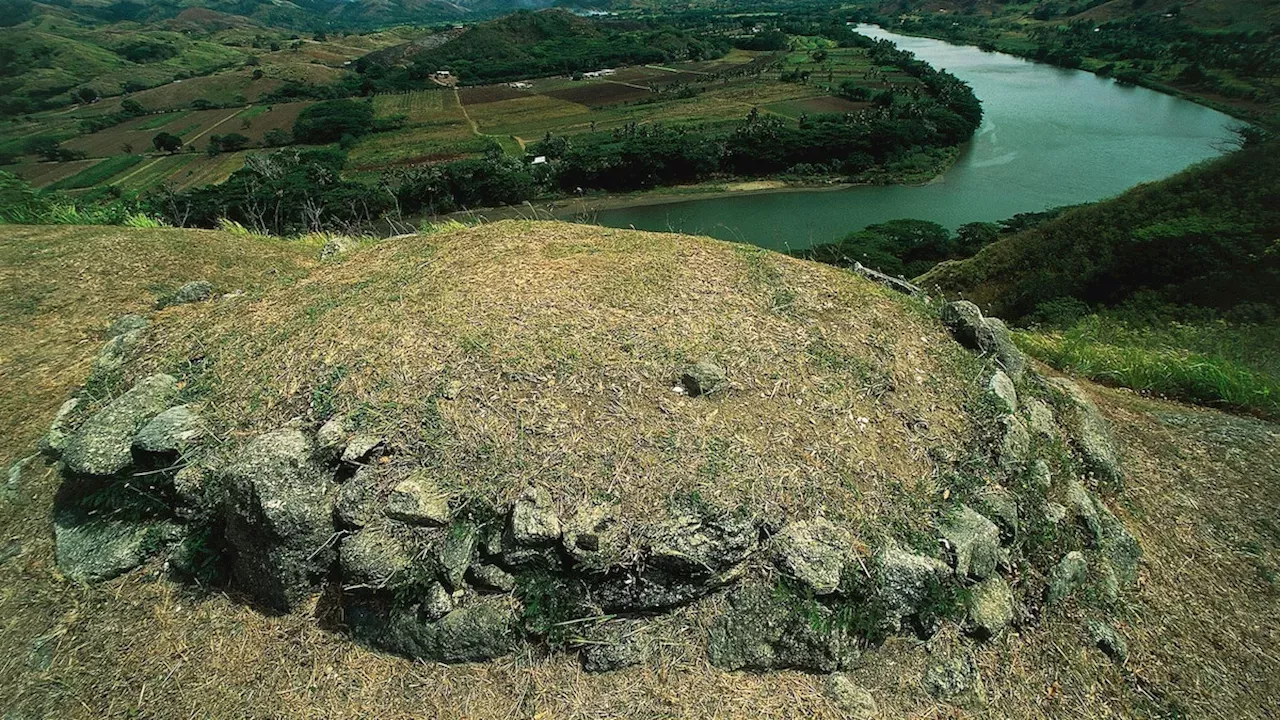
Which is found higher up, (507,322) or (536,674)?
(507,322)

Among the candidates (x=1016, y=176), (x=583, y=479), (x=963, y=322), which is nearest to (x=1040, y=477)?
(x=963, y=322)

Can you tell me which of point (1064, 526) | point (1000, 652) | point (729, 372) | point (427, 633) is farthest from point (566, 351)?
point (1064, 526)

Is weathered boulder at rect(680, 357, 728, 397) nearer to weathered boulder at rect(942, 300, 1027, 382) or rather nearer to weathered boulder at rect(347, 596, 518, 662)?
weathered boulder at rect(347, 596, 518, 662)

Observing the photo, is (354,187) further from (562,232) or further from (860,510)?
(860,510)

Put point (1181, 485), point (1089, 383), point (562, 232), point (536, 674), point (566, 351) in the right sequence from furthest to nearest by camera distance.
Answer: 1. point (1089, 383)
2. point (562, 232)
3. point (1181, 485)
4. point (566, 351)
5. point (536, 674)

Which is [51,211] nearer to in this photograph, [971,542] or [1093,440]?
[971,542]

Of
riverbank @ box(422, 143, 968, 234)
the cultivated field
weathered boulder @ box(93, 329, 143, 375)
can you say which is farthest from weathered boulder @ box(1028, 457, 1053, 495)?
the cultivated field
